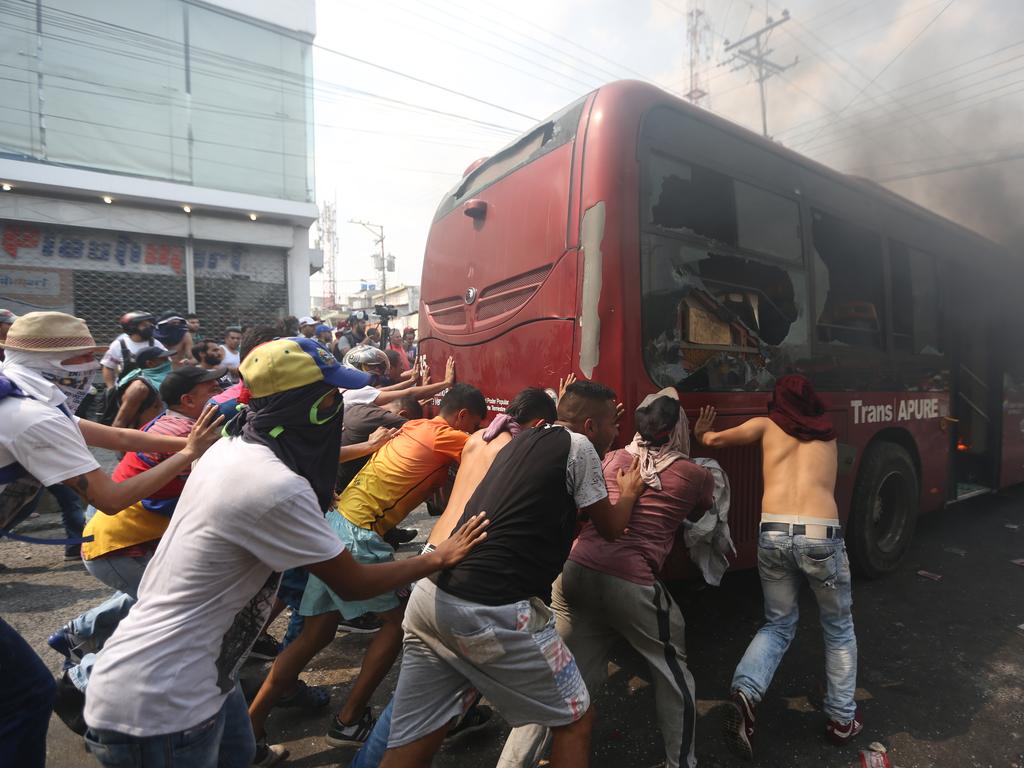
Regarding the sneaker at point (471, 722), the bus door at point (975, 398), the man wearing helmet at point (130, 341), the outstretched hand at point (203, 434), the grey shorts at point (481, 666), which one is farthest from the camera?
the man wearing helmet at point (130, 341)

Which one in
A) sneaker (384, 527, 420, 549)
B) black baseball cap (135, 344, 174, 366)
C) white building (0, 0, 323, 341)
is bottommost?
sneaker (384, 527, 420, 549)

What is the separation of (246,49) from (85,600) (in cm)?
1297

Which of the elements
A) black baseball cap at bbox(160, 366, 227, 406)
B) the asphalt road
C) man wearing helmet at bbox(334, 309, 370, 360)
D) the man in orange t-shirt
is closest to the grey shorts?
the man in orange t-shirt

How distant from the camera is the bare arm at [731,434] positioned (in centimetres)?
305

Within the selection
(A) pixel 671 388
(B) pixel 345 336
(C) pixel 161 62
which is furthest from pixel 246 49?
(A) pixel 671 388

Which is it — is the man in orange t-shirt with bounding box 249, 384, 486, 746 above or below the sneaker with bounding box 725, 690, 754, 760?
above

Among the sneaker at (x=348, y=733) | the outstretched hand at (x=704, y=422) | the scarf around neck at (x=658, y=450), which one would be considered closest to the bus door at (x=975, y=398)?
the outstretched hand at (x=704, y=422)

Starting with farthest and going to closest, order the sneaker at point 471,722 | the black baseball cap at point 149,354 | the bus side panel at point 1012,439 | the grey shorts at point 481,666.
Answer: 1. the bus side panel at point 1012,439
2. the black baseball cap at point 149,354
3. the sneaker at point 471,722
4. the grey shorts at point 481,666

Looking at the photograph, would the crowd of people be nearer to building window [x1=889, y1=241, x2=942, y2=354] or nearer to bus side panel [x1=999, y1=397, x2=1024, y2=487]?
building window [x1=889, y1=241, x2=942, y2=354]

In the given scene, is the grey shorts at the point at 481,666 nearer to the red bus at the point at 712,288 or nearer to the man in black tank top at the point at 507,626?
the man in black tank top at the point at 507,626

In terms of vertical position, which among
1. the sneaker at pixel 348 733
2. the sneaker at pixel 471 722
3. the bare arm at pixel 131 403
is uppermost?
the bare arm at pixel 131 403

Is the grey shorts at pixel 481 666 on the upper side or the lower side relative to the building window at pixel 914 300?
lower

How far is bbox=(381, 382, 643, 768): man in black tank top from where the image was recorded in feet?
5.79

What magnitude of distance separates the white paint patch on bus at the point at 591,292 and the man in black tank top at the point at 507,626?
1012 mm
